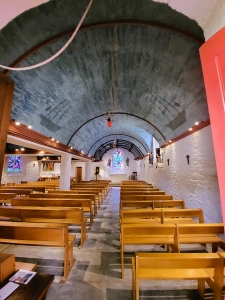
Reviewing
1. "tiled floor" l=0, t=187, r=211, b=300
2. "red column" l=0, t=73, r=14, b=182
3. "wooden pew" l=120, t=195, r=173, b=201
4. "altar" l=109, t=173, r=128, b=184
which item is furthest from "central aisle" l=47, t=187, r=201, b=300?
"altar" l=109, t=173, r=128, b=184

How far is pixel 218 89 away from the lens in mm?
1138

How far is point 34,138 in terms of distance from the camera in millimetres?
5379

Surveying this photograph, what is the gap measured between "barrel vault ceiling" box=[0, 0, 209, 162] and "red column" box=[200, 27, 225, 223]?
169cm

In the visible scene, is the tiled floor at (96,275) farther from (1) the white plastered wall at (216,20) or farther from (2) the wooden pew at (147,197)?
(1) the white plastered wall at (216,20)

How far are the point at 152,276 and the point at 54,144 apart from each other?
6.24 metres

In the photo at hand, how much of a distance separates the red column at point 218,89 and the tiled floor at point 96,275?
1.85 meters

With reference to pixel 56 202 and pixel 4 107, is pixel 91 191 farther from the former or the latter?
pixel 4 107

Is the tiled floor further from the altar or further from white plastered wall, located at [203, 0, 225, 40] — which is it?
the altar

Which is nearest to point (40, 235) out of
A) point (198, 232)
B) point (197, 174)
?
point (198, 232)

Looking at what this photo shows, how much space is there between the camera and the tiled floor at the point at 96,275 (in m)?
2.04

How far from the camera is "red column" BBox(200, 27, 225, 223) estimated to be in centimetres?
110

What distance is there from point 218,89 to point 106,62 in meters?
3.66

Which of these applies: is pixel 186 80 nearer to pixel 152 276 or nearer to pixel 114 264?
pixel 152 276

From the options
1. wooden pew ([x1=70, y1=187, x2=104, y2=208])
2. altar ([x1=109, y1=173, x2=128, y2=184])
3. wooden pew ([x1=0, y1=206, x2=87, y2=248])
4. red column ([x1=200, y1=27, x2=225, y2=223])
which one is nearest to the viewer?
red column ([x1=200, y1=27, x2=225, y2=223])
